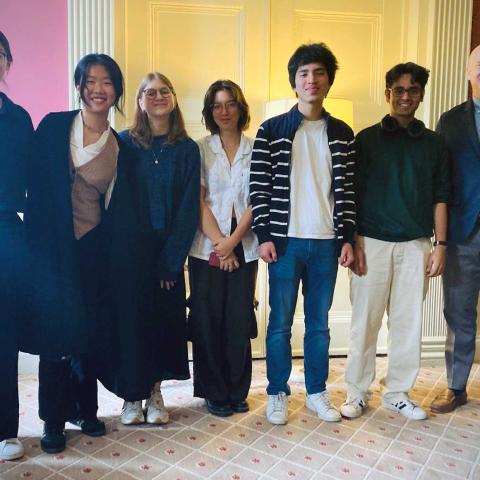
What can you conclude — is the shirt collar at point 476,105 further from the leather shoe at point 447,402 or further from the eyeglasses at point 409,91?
the leather shoe at point 447,402

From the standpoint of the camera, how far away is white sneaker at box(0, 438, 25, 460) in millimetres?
1874

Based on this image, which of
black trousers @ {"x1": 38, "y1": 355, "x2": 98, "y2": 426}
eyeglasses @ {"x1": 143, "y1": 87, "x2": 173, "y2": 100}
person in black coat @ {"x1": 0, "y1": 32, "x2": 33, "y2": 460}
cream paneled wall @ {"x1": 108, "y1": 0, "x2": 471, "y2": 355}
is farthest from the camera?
cream paneled wall @ {"x1": 108, "y1": 0, "x2": 471, "y2": 355}

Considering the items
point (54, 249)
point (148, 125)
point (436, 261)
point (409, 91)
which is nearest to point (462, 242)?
point (436, 261)

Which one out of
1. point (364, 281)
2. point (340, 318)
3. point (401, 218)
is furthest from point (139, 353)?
point (340, 318)

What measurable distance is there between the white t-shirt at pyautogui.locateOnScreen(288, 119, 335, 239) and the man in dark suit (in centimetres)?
58

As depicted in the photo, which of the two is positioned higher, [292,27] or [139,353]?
[292,27]

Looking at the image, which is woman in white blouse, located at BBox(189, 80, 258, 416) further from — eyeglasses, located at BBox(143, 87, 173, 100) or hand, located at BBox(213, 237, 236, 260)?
eyeglasses, located at BBox(143, 87, 173, 100)

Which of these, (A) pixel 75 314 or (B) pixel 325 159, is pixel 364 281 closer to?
(B) pixel 325 159

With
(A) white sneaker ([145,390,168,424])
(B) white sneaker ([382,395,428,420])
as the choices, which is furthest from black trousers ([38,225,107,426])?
(B) white sneaker ([382,395,428,420])

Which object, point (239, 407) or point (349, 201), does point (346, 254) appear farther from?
point (239, 407)

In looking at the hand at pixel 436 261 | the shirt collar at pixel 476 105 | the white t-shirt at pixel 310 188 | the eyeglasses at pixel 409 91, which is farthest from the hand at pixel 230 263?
the shirt collar at pixel 476 105

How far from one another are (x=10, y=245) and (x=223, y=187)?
0.80 m

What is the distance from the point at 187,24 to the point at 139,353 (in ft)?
5.64

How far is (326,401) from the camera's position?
226 cm
